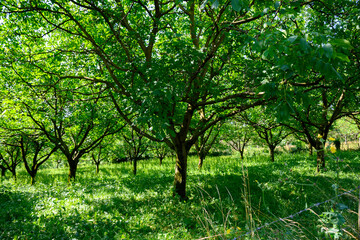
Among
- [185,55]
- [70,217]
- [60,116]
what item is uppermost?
[185,55]

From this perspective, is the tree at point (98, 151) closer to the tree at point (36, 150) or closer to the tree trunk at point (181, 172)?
the tree at point (36, 150)

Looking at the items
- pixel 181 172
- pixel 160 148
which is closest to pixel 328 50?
pixel 181 172

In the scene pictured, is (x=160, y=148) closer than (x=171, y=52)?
No

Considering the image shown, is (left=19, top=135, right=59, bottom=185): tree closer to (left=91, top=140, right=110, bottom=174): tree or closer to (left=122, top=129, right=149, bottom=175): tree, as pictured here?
(left=91, top=140, right=110, bottom=174): tree

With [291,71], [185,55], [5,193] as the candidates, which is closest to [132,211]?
[185,55]

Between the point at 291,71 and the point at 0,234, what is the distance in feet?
20.3

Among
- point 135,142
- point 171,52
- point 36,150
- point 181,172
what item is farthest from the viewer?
point 135,142

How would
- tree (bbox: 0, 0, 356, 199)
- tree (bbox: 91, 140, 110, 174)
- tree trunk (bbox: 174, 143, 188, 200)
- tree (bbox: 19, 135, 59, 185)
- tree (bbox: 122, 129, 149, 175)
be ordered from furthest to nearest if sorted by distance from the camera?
tree (bbox: 91, 140, 110, 174) → tree (bbox: 122, 129, 149, 175) → tree (bbox: 19, 135, 59, 185) → tree trunk (bbox: 174, 143, 188, 200) → tree (bbox: 0, 0, 356, 199)

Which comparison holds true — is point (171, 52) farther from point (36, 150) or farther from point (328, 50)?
point (36, 150)

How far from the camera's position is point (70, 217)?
532 cm

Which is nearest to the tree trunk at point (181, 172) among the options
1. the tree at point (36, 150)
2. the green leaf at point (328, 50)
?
the green leaf at point (328, 50)

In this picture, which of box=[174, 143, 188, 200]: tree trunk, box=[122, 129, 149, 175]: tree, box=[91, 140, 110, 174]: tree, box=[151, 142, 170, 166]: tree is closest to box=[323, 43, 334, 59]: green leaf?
box=[174, 143, 188, 200]: tree trunk

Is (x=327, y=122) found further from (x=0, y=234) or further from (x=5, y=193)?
(x=5, y=193)

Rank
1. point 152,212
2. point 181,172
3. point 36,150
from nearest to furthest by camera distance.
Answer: point 152,212 → point 181,172 → point 36,150
